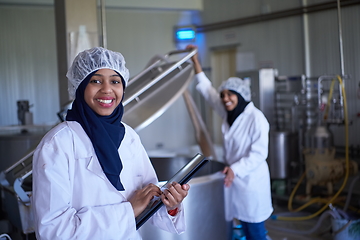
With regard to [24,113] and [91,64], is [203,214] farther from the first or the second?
[24,113]

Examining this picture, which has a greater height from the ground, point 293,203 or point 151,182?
point 151,182

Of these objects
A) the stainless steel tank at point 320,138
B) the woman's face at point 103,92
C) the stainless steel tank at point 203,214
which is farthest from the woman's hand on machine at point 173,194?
the stainless steel tank at point 320,138

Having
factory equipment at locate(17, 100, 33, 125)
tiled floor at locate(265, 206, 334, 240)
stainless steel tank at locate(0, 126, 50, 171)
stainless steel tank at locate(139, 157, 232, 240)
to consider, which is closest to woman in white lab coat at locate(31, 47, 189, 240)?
stainless steel tank at locate(139, 157, 232, 240)

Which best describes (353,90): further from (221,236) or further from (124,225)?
(124,225)

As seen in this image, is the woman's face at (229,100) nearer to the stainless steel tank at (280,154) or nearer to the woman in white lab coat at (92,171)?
the woman in white lab coat at (92,171)

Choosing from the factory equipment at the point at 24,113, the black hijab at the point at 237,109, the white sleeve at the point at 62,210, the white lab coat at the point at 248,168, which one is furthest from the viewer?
the factory equipment at the point at 24,113

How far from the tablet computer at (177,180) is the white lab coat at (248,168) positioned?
3.85ft

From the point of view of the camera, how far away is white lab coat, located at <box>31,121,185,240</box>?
45.0 inches

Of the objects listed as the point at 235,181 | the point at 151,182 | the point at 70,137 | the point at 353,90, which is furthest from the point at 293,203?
the point at 70,137

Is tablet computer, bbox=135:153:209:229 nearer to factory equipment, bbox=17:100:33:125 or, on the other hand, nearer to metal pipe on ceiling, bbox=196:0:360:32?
factory equipment, bbox=17:100:33:125

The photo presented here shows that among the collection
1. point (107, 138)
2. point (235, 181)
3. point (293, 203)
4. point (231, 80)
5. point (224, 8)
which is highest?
point (224, 8)

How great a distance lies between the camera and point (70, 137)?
1.24 meters

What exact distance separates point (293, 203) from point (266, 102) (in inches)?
45.8

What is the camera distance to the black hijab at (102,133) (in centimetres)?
125
